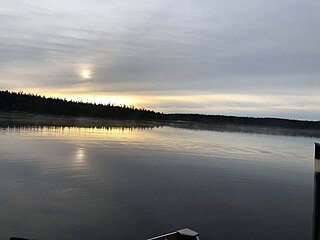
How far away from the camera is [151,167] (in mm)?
18859

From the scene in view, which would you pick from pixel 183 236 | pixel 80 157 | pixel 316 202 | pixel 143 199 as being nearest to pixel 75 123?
pixel 80 157

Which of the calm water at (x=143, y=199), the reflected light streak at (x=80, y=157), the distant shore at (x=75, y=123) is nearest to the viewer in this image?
the calm water at (x=143, y=199)

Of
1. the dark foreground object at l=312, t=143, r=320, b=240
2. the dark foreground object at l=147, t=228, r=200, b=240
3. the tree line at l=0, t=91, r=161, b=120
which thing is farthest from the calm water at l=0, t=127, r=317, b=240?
the tree line at l=0, t=91, r=161, b=120

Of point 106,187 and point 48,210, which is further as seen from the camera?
point 106,187

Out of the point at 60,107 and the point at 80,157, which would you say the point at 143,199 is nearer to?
the point at 80,157

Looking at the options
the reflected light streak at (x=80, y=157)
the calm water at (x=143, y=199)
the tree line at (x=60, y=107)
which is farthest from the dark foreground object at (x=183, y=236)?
the tree line at (x=60, y=107)

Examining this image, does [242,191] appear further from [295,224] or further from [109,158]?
[109,158]

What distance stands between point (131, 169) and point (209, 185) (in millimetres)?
4389

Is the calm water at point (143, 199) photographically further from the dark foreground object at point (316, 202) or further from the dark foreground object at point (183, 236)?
the dark foreground object at point (316, 202)

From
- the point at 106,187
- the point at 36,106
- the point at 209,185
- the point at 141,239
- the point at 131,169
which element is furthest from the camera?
the point at 36,106

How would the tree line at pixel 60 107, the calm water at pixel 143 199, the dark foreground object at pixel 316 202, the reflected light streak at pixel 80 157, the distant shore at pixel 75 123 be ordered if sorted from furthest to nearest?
the tree line at pixel 60 107 → the distant shore at pixel 75 123 → the reflected light streak at pixel 80 157 → the calm water at pixel 143 199 → the dark foreground object at pixel 316 202

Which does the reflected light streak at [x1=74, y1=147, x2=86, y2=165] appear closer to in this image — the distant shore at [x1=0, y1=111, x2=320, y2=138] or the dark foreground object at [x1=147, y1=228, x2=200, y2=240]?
the dark foreground object at [x1=147, y1=228, x2=200, y2=240]

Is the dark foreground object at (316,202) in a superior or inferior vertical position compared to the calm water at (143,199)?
superior

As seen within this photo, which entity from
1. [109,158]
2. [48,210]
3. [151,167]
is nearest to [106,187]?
[48,210]
